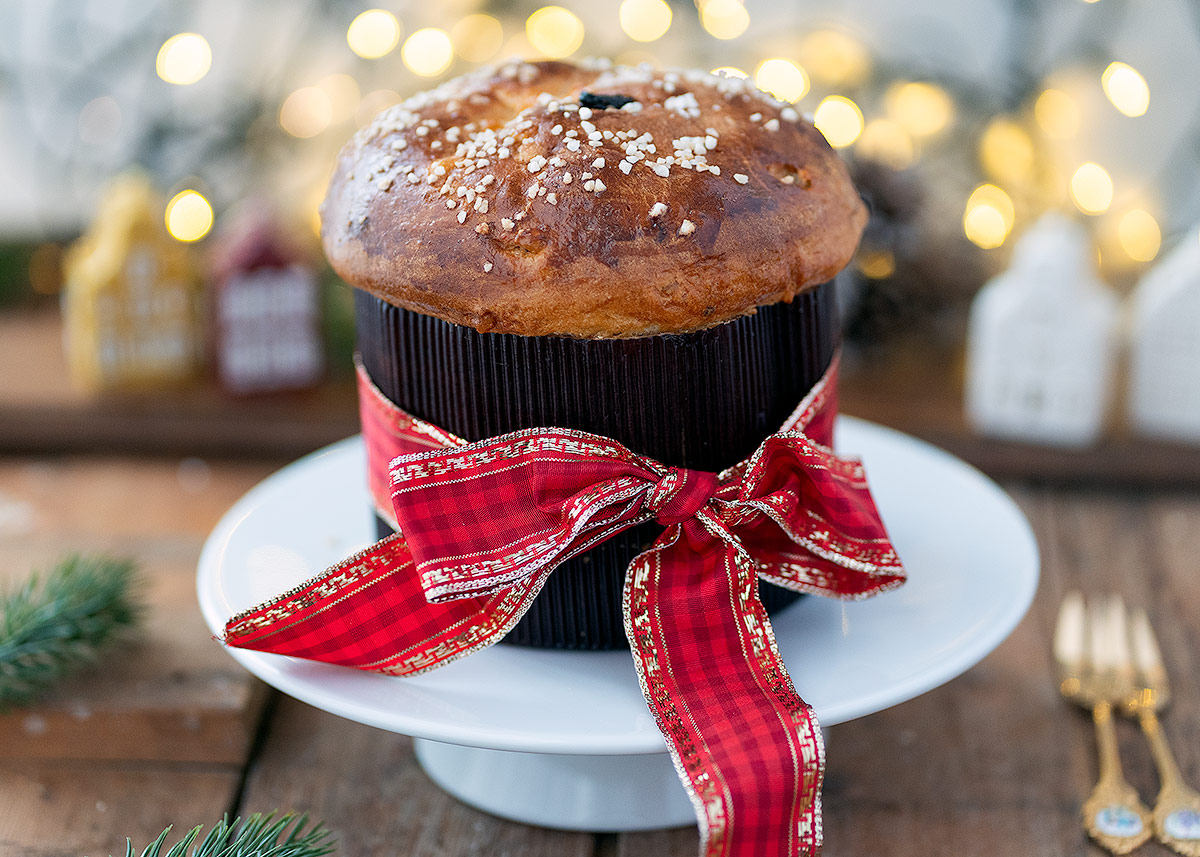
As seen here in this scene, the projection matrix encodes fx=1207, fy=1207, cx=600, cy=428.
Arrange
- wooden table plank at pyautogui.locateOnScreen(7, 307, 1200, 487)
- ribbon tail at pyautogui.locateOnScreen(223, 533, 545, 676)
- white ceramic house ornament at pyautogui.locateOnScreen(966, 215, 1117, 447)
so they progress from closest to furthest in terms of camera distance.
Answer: ribbon tail at pyautogui.locateOnScreen(223, 533, 545, 676)
white ceramic house ornament at pyautogui.locateOnScreen(966, 215, 1117, 447)
wooden table plank at pyautogui.locateOnScreen(7, 307, 1200, 487)

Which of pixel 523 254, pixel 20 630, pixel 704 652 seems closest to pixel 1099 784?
pixel 704 652

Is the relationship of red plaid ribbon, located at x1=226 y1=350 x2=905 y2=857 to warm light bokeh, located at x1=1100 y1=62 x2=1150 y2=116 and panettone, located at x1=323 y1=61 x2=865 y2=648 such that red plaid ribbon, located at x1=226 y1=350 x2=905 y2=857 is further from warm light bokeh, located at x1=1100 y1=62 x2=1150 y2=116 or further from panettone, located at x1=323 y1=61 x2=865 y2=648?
warm light bokeh, located at x1=1100 y1=62 x2=1150 y2=116

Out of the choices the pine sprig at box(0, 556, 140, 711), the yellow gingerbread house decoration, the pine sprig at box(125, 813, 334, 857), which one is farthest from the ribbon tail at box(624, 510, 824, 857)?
the yellow gingerbread house decoration

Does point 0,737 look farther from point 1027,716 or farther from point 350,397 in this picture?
point 1027,716

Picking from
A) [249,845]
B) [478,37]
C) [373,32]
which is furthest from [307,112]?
[249,845]

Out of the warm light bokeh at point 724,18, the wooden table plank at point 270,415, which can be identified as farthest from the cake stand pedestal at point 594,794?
the warm light bokeh at point 724,18

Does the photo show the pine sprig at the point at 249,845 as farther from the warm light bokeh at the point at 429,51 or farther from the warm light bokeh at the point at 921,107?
the warm light bokeh at the point at 921,107
